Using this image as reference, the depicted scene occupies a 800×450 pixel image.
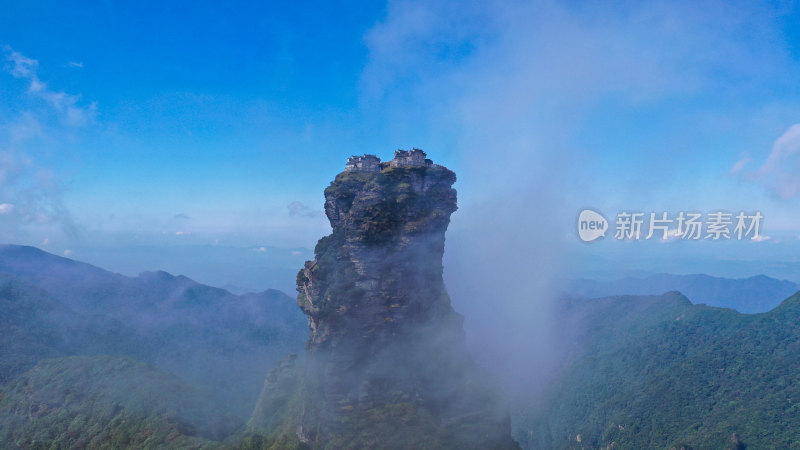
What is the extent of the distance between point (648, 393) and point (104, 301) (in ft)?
577

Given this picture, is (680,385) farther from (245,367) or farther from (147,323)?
(147,323)

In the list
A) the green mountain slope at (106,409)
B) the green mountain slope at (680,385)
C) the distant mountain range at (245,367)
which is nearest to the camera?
the green mountain slope at (106,409)

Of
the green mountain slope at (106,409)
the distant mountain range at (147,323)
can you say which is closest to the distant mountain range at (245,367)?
the green mountain slope at (106,409)

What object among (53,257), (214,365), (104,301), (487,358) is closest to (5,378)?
(214,365)

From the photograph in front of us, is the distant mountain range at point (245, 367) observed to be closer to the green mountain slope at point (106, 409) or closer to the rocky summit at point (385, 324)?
the green mountain slope at point (106, 409)

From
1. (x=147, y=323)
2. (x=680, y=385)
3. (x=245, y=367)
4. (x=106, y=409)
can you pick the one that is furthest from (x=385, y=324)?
(x=147, y=323)

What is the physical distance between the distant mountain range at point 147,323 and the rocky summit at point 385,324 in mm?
42858

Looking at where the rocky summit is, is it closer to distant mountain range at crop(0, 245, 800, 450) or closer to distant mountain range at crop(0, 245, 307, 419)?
distant mountain range at crop(0, 245, 800, 450)

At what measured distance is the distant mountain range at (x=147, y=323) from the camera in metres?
99.9

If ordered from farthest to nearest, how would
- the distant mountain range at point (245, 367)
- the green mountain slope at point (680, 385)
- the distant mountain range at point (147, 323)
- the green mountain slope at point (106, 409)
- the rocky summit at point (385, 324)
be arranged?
the distant mountain range at point (147, 323) < the green mountain slope at point (680, 385) < the distant mountain range at point (245, 367) < the green mountain slope at point (106, 409) < the rocky summit at point (385, 324)

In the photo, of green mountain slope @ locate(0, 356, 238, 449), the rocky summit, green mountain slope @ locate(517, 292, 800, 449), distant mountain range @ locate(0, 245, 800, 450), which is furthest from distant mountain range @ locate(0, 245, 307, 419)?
green mountain slope @ locate(517, 292, 800, 449)

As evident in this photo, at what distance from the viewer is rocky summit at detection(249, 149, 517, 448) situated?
162ft

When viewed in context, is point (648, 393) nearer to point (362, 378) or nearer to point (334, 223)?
point (362, 378)

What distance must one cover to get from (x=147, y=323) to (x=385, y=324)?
387 feet
